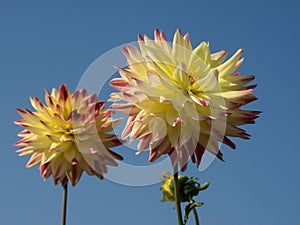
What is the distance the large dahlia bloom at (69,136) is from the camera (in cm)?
215

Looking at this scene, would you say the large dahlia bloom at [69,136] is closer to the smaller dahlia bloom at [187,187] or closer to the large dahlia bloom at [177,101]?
the large dahlia bloom at [177,101]

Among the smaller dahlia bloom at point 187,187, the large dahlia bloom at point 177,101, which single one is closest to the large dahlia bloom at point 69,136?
the large dahlia bloom at point 177,101

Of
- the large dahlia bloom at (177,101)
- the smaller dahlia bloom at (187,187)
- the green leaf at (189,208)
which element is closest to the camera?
the large dahlia bloom at (177,101)

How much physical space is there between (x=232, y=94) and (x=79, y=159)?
2.57 feet

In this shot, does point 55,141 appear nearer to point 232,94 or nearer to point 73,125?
point 73,125

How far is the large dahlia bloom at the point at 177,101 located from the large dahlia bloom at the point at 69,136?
286 millimetres

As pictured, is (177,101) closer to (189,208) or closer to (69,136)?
(189,208)

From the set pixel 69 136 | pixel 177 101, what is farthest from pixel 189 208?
pixel 69 136

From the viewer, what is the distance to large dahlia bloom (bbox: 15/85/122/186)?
2.15m

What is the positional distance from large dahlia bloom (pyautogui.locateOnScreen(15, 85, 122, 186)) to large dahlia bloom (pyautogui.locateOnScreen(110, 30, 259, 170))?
0.94ft

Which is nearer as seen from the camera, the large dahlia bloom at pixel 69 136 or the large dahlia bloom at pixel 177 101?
the large dahlia bloom at pixel 177 101

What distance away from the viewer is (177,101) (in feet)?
6.10

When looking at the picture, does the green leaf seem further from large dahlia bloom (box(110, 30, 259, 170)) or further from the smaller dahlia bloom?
the smaller dahlia bloom

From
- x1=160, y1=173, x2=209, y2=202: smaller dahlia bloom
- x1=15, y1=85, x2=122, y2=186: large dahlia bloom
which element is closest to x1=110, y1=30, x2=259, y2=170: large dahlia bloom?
x1=15, y1=85, x2=122, y2=186: large dahlia bloom
